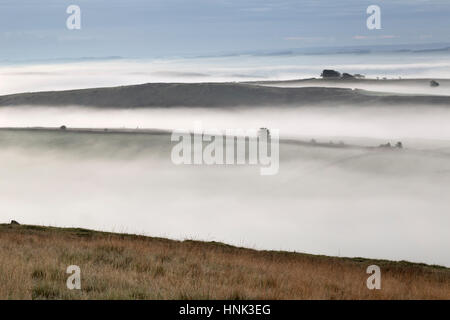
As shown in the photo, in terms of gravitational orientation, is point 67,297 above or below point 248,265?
below

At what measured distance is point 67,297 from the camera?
14688 millimetres

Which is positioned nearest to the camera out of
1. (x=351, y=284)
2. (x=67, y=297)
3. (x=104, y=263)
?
(x=67, y=297)
